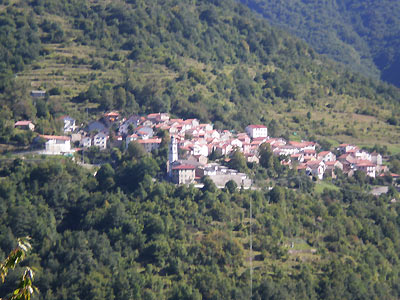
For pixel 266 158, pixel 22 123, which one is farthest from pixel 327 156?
pixel 22 123

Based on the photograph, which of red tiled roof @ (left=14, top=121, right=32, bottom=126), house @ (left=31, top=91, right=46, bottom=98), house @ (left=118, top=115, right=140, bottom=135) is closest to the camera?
red tiled roof @ (left=14, top=121, right=32, bottom=126)

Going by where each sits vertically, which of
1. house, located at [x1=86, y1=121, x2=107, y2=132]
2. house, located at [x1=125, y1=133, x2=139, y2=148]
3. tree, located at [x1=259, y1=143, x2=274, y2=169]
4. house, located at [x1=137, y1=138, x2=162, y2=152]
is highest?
house, located at [x1=137, y1=138, x2=162, y2=152]

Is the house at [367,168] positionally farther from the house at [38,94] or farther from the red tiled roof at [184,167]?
the house at [38,94]

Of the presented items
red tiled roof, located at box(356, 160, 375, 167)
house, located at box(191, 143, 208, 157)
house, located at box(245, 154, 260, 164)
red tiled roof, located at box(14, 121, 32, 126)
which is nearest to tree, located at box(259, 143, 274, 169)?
house, located at box(245, 154, 260, 164)

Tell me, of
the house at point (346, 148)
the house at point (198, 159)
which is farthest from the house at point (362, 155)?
the house at point (198, 159)

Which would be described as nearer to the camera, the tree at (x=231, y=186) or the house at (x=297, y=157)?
the tree at (x=231, y=186)

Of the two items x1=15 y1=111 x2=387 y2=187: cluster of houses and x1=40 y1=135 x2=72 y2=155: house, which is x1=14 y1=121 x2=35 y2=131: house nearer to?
x1=15 y1=111 x2=387 y2=187: cluster of houses

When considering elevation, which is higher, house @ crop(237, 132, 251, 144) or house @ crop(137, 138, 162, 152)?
house @ crop(137, 138, 162, 152)
